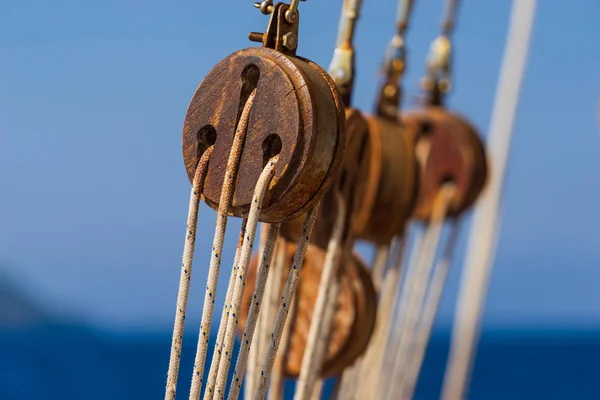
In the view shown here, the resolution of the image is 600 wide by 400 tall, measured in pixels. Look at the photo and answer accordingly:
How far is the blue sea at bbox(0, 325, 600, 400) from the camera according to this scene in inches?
513

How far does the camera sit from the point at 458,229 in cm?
236

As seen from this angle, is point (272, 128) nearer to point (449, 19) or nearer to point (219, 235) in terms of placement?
point (219, 235)

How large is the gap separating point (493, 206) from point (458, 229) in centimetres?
46

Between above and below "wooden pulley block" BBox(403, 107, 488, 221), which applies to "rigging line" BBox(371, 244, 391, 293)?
below

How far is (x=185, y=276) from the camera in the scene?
105 centimetres

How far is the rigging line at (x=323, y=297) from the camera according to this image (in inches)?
55.4

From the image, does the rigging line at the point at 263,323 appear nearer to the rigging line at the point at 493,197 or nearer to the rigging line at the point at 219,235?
the rigging line at the point at 219,235

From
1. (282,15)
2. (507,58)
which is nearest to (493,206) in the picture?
(507,58)

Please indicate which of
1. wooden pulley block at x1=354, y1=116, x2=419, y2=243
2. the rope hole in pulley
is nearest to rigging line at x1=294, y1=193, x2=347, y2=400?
the rope hole in pulley

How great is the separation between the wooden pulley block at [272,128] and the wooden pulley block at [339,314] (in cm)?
44

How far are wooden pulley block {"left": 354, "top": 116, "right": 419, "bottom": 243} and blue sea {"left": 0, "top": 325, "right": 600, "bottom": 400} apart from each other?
29.7 feet

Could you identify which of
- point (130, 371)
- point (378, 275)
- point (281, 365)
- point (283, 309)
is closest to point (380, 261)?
point (378, 275)

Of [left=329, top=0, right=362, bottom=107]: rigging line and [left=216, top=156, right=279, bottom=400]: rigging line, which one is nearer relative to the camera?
[left=216, top=156, right=279, bottom=400]: rigging line

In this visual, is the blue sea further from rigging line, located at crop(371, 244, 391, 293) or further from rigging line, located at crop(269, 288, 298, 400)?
rigging line, located at crop(269, 288, 298, 400)
